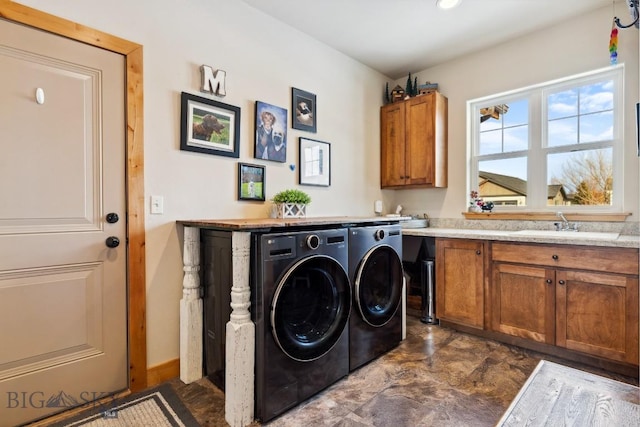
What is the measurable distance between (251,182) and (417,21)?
196 centimetres

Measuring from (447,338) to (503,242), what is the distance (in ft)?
3.04

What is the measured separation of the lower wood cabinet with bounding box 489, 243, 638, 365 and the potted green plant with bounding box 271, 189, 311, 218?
5.31 ft

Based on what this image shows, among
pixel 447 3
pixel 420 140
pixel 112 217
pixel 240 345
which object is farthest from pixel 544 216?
pixel 112 217

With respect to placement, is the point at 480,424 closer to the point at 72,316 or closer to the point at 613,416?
the point at 613,416

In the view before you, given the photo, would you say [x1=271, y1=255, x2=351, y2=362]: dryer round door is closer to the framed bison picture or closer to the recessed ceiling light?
the framed bison picture

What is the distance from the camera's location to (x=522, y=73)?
2.98 meters

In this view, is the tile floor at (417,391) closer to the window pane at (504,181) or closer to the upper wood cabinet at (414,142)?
the window pane at (504,181)

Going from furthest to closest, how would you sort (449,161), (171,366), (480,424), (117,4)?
(449,161) < (171,366) < (117,4) < (480,424)

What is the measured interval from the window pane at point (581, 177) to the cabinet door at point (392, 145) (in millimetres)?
1380

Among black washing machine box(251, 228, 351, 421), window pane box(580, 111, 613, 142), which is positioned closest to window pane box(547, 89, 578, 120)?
window pane box(580, 111, 613, 142)

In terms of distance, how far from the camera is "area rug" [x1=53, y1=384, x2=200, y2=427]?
5.22 ft

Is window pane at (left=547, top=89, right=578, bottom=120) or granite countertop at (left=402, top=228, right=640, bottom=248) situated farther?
window pane at (left=547, top=89, right=578, bottom=120)

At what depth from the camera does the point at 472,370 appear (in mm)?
2121

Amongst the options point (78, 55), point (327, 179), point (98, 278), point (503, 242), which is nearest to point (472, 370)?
point (503, 242)
